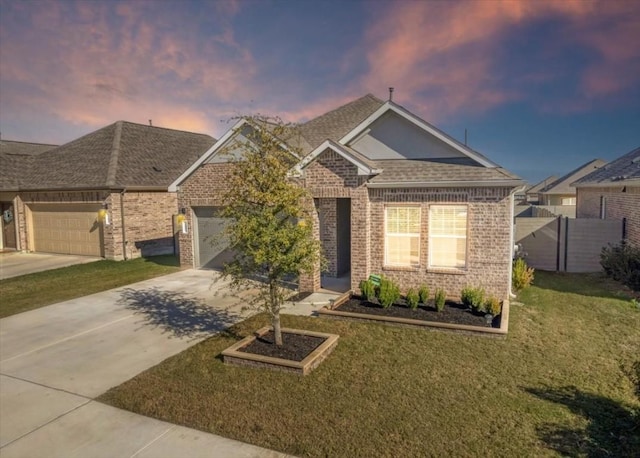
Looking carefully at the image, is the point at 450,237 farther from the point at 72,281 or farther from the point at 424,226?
the point at 72,281

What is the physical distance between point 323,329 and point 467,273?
453 centimetres

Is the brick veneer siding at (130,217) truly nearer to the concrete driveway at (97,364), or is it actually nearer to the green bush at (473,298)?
the concrete driveway at (97,364)

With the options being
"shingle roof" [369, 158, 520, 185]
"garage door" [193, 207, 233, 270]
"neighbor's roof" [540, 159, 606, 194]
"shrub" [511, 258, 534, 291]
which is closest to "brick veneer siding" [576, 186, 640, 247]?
"shrub" [511, 258, 534, 291]

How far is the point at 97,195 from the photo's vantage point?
19.2 metres

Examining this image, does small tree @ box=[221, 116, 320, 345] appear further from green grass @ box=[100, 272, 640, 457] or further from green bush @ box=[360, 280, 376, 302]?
green bush @ box=[360, 280, 376, 302]

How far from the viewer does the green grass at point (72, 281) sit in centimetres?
1238

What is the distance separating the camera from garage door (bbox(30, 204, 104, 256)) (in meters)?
19.8

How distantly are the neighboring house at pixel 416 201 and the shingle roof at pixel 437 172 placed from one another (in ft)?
0.09

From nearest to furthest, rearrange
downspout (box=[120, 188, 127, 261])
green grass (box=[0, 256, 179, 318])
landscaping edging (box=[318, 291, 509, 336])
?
landscaping edging (box=[318, 291, 509, 336])
green grass (box=[0, 256, 179, 318])
downspout (box=[120, 188, 127, 261])

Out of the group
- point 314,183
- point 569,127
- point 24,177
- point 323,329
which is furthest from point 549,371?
point 569,127

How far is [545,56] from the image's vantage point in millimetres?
20812

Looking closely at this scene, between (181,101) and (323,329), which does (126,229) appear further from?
(323,329)

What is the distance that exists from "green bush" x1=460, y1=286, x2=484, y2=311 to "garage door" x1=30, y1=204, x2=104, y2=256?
17.4 meters

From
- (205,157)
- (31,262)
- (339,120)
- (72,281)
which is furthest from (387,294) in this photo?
(31,262)
